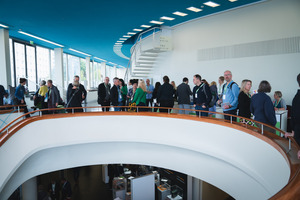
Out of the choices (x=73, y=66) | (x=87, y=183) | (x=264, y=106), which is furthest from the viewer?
(x=73, y=66)

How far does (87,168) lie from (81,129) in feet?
31.4

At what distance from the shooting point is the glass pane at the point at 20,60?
44.4 ft

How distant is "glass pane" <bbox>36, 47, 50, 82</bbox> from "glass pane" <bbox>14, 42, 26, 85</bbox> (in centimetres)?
163

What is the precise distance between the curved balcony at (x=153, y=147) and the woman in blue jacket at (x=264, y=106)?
0.90 ft

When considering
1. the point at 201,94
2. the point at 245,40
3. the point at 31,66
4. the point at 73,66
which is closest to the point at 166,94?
the point at 201,94

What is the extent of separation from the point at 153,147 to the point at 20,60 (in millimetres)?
10751

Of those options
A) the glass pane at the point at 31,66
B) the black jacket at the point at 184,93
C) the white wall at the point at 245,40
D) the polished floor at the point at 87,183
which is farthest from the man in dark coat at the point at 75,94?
the glass pane at the point at 31,66

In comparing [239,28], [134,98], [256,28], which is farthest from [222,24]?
[134,98]

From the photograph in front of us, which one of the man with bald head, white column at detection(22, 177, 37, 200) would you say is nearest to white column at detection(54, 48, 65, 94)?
white column at detection(22, 177, 37, 200)

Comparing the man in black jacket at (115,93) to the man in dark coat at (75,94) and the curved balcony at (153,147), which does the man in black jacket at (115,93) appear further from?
the man in dark coat at (75,94)

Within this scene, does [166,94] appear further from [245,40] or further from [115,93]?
[245,40]

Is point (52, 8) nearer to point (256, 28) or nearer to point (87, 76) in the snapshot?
point (256, 28)

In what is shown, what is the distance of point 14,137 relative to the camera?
5598 millimetres

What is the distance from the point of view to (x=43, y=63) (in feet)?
54.4
